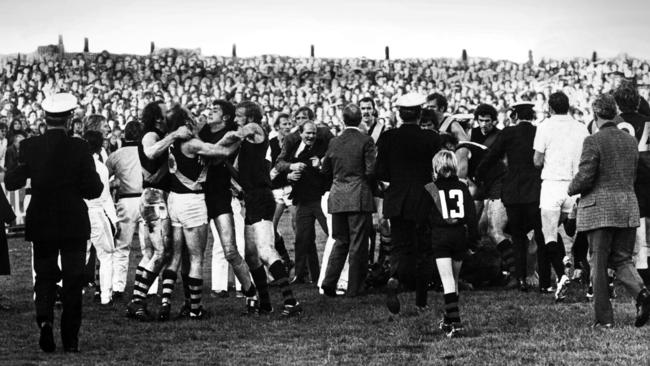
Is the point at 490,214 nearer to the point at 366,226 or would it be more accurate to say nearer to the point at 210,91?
the point at 366,226

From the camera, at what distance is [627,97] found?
12055 mm

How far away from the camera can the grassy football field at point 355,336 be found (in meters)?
9.74

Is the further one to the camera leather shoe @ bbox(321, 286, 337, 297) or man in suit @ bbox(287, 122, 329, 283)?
man in suit @ bbox(287, 122, 329, 283)

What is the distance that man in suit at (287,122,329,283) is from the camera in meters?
15.1

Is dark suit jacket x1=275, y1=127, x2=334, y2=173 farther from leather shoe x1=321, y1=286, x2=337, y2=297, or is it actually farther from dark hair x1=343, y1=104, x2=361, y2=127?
leather shoe x1=321, y1=286, x2=337, y2=297

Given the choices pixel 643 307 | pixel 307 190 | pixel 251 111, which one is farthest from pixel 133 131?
pixel 643 307

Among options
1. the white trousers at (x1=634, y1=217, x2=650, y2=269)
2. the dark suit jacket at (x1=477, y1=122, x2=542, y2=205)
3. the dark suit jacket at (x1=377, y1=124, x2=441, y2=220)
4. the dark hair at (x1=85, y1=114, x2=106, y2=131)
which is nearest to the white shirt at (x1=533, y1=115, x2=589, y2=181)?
the dark suit jacket at (x1=477, y1=122, x2=542, y2=205)

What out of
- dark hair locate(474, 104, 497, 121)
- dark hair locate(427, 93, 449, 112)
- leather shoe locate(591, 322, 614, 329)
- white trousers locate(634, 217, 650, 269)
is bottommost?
leather shoe locate(591, 322, 614, 329)

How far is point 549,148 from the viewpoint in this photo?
1341 centimetres

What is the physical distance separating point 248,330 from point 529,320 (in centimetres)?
245

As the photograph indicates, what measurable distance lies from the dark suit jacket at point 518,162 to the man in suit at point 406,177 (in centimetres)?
133

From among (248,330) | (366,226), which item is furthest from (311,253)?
(248,330)

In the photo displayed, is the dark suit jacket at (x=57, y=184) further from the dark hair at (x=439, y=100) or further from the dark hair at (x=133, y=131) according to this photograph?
the dark hair at (x=439, y=100)

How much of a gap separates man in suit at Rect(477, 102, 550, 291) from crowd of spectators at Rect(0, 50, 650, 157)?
26.1 metres
